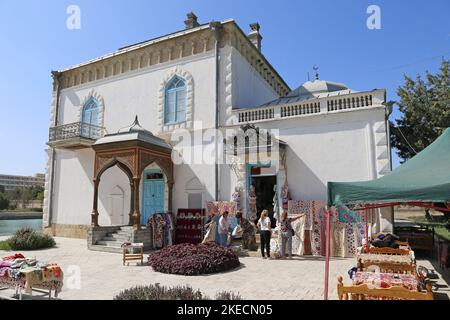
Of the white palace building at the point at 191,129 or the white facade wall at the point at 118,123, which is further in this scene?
the white facade wall at the point at 118,123

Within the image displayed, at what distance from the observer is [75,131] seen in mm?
15242

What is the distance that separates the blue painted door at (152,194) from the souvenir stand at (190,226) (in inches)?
51.2

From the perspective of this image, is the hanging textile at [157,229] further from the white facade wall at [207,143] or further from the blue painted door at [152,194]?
the blue painted door at [152,194]

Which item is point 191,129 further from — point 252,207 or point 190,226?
point 252,207

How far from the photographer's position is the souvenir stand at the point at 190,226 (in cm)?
1217

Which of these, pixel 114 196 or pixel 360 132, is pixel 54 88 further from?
pixel 360 132

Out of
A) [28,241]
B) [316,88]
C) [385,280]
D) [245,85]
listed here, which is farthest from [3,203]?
[385,280]

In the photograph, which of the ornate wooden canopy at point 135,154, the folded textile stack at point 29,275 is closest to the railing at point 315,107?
the ornate wooden canopy at point 135,154

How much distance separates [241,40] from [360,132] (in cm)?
655

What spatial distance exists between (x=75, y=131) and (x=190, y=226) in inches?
301

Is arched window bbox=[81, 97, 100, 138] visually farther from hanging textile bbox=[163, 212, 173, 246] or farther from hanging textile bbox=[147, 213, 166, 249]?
hanging textile bbox=[163, 212, 173, 246]

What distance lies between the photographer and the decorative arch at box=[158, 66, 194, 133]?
13.4 meters

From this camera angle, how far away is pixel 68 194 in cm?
1606

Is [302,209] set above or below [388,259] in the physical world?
above
